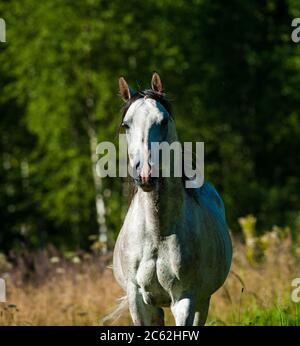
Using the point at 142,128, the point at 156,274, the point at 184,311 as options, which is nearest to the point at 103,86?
the point at 156,274

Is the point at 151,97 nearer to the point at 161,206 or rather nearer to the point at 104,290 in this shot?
the point at 161,206

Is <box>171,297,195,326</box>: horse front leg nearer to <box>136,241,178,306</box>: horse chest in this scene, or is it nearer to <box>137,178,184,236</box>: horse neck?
<box>136,241,178,306</box>: horse chest

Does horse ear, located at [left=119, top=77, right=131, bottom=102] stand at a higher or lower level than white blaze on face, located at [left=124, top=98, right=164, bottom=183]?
higher

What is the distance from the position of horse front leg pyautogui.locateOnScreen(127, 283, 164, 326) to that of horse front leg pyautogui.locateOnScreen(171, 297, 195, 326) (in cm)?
22

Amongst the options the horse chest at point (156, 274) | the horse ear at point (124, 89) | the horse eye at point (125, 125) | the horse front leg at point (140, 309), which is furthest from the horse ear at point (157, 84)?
the horse front leg at point (140, 309)

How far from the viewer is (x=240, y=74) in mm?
27188

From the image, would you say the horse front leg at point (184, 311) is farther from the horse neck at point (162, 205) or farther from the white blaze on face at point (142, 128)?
the white blaze on face at point (142, 128)

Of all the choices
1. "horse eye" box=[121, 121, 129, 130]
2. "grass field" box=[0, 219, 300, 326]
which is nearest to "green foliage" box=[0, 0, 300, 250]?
"grass field" box=[0, 219, 300, 326]

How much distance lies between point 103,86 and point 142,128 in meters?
14.9

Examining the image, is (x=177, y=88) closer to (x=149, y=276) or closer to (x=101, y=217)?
(x=101, y=217)

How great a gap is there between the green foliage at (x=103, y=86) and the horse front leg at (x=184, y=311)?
11.1 meters

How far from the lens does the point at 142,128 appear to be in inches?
256

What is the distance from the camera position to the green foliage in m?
21.4

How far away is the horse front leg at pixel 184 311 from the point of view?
681cm
